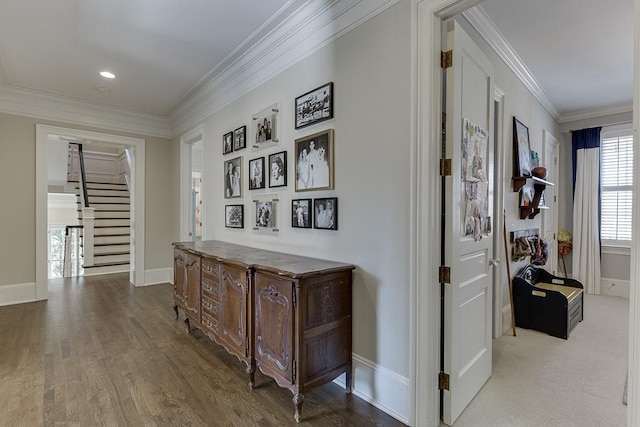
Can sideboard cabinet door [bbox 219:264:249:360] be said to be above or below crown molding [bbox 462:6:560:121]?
below

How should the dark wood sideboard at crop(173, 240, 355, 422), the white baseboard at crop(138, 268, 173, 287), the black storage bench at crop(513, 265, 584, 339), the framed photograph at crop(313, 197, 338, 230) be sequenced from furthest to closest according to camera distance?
the white baseboard at crop(138, 268, 173, 287), the black storage bench at crop(513, 265, 584, 339), the framed photograph at crop(313, 197, 338, 230), the dark wood sideboard at crop(173, 240, 355, 422)

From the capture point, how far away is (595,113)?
4.65m

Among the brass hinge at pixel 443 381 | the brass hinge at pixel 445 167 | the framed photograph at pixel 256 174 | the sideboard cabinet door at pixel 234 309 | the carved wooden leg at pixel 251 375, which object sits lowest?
the carved wooden leg at pixel 251 375

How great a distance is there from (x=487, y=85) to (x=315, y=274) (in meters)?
1.80

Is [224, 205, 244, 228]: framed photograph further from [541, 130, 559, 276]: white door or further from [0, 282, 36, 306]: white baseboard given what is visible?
[541, 130, 559, 276]: white door

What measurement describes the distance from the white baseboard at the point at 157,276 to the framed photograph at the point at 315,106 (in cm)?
406

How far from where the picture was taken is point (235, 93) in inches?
139

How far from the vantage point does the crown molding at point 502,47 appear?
A: 2398mm

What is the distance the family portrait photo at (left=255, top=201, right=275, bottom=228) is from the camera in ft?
9.70

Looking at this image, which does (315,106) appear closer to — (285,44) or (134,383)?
(285,44)

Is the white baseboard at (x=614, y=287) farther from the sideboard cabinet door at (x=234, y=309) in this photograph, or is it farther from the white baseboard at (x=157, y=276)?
the white baseboard at (x=157, y=276)

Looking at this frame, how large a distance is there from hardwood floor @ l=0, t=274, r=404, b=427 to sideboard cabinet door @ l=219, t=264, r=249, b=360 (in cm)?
25

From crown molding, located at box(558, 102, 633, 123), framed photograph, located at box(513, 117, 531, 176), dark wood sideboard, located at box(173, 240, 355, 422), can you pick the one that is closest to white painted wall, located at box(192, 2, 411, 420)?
dark wood sideboard, located at box(173, 240, 355, 422)

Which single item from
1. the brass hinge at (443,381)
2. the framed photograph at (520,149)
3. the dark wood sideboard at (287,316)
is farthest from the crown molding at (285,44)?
the brass hinge at (443,381)
